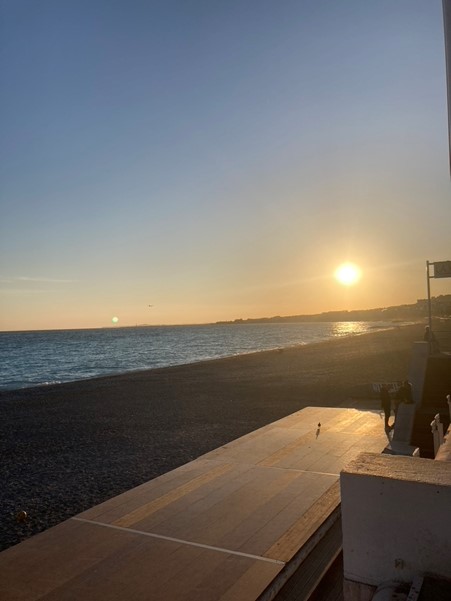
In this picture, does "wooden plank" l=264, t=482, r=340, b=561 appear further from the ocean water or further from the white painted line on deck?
the ocean water

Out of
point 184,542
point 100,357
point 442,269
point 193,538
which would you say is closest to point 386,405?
point 193,538

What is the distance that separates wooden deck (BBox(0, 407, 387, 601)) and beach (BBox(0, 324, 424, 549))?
1.73 m

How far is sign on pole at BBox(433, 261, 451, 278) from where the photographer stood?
58.2 feet

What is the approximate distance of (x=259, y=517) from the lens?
547 centimetres

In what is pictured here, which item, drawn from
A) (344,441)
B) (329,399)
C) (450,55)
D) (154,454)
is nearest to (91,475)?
(154,454)

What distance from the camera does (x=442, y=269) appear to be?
1798 cm

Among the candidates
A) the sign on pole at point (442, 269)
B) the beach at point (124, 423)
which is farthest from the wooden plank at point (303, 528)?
the sign on pole at point (442, 269)

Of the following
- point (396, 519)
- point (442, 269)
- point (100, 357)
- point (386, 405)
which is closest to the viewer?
point (396, 519)

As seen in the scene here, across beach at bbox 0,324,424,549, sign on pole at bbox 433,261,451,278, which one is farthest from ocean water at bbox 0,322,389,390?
sign on pole at bbox 433,261,451,278

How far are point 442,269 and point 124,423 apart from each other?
13.0 m

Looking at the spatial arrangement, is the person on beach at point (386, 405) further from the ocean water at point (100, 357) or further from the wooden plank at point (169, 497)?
the ocean water at point (100, 357)

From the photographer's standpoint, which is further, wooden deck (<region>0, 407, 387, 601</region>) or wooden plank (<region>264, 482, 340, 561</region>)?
wooden plank (<region>264, 482, 340, 561</region>)

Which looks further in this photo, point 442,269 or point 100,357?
point 100,357

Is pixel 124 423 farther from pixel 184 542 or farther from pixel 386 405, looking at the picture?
pixel 184 542
